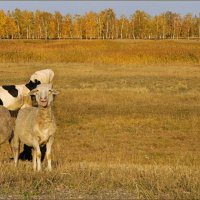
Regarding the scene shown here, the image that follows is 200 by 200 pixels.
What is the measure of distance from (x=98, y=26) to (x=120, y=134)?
137442 millimetres

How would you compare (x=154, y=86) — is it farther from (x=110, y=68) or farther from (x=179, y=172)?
(x=179, y=172)

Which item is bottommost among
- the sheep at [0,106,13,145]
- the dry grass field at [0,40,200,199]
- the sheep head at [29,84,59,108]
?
the dry grass field at [0,40,200,199]

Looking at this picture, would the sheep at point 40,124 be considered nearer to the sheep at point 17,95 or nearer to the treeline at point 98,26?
the sheep at point 17,95

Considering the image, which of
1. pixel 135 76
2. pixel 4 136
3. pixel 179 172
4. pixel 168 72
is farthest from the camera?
pixel 168 72

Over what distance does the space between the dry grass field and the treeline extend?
104m

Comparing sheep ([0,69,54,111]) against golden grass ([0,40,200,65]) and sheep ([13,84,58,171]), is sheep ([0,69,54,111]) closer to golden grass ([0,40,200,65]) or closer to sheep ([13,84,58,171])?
sheep ([13,84,58,171])

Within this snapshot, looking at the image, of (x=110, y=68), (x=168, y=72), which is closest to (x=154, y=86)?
(x=168, y=72)

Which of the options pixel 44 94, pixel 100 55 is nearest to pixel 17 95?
pixel 44 94

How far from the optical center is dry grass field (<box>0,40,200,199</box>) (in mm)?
7387

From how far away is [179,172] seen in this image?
8.62 metres

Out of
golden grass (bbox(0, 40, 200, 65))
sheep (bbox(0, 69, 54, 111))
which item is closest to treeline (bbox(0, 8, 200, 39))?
golden grass (bbox(0, 40, 200, 65))

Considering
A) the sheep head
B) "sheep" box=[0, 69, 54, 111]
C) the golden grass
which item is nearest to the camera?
the sheep head

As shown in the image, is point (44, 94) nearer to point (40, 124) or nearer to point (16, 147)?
point (40, 124)

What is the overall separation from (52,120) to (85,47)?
46325mm
